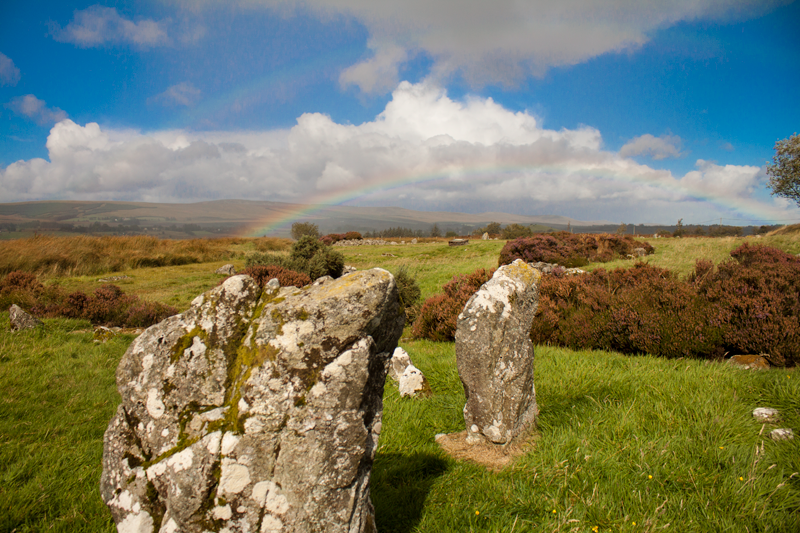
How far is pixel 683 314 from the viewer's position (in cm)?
750

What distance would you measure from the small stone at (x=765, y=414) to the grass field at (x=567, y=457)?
11 centimetres

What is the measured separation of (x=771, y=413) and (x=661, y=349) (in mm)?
3005

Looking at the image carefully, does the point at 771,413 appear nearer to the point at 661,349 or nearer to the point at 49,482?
the point at 661,349

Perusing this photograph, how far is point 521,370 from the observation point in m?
4.31

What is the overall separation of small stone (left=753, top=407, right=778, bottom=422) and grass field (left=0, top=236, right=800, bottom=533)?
11 centimetres

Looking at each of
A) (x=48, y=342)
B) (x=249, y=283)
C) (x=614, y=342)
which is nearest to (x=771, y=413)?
(x=614, y=342)

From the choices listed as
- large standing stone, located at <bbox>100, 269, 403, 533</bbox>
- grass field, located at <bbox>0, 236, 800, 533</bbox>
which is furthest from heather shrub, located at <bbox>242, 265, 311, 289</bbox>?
large standing stone, located at <bbox>100, 269, 403, 533</bbox>

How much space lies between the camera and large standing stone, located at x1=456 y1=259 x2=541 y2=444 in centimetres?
431

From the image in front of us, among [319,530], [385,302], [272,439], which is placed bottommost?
[319,530]

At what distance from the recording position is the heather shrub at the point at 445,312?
1042cm

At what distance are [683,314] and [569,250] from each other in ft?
44.2

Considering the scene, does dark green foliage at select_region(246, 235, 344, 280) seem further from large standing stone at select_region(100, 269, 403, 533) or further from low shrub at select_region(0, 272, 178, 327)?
large standing stone at select_region(100, 269, 403, 533)

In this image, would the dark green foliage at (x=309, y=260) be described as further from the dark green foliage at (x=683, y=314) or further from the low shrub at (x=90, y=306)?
the dark green foliage at (x=683, y=314)

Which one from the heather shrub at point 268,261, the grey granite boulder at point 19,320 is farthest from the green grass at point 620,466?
the heather shrub at point 268,261
